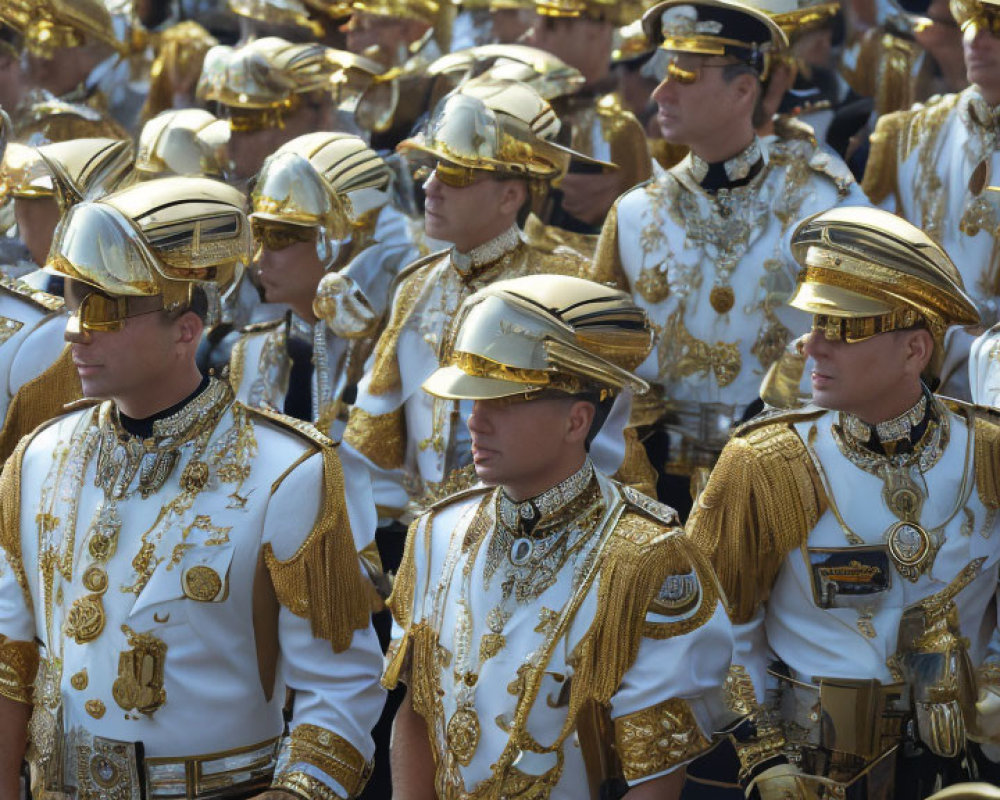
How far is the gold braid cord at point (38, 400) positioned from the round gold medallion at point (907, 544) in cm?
241

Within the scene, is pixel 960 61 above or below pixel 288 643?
below

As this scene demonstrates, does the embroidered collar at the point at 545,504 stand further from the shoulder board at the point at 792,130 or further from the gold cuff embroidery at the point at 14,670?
the shoulder board at the point at 792,130

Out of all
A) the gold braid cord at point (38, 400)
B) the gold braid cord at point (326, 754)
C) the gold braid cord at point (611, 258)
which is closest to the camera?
the gold braid cord at point (326, 754)

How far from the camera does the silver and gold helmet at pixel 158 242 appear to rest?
4270mm

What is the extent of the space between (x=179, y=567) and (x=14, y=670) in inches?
20.4

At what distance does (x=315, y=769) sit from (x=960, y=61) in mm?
5265

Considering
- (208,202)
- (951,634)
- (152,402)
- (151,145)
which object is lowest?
(151,145)

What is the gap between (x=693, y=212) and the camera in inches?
267

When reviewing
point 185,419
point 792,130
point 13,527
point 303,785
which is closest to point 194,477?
point 185,419

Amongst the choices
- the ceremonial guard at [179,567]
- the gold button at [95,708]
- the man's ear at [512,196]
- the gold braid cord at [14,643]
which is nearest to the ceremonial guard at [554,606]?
A: the ceremonial guard at [179,567]

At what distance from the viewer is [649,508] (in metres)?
4.22

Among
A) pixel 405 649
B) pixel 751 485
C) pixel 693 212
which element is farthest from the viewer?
pixel 693 212

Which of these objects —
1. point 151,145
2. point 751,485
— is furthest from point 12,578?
point 151,145

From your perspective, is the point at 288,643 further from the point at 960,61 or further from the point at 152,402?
the point at 960,61
